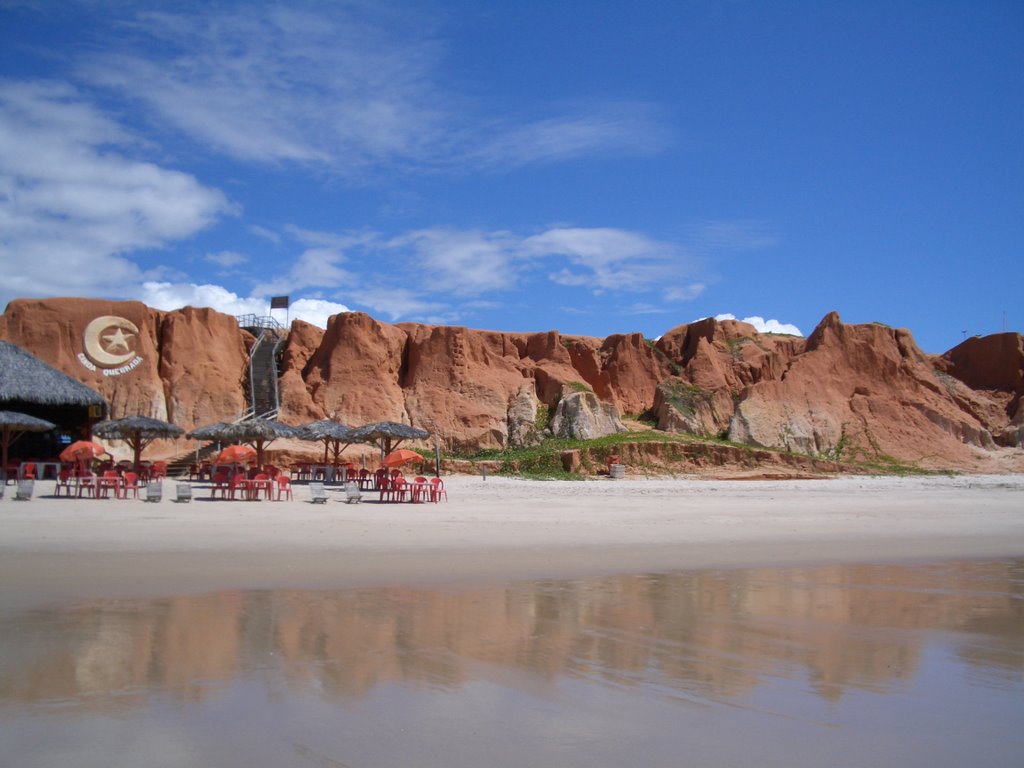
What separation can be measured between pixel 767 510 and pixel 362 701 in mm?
16296

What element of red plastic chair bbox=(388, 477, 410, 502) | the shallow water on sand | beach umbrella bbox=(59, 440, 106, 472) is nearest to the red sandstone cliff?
beach umbrella bbox=(59, 440, 106, 472)

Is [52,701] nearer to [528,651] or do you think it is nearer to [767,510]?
[528,651]

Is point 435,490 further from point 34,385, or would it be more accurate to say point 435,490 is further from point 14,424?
point 34,385

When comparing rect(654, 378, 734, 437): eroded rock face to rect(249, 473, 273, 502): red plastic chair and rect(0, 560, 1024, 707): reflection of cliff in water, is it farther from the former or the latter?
rect(0, 560, 1024, 707): reflection of cliff in water

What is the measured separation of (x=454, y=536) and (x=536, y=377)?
2972 cm

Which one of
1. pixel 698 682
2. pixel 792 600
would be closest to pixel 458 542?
pixel 792 600

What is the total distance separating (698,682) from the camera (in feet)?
20.6

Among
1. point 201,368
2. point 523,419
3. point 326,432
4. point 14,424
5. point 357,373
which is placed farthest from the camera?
point 523,419

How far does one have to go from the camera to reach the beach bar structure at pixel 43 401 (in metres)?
28.8

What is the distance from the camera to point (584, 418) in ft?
130

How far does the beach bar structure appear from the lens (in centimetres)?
2881

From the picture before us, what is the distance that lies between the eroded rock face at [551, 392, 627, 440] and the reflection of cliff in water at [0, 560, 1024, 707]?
28698 mm

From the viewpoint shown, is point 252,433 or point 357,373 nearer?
point 252,433

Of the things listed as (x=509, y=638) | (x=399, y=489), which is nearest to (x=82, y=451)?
(x=399, y=489)
